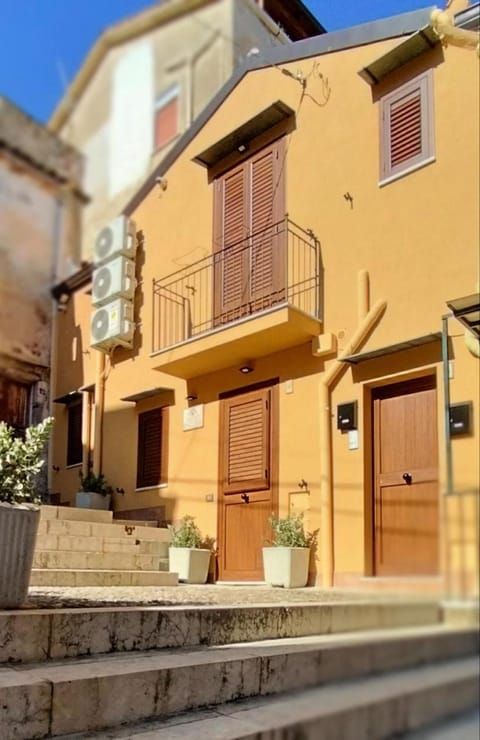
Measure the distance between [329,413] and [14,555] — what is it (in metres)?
1.26

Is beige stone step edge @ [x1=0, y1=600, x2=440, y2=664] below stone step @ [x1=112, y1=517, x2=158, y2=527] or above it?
below

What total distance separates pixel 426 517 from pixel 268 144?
20.6 inches

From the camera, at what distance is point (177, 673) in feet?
4.93

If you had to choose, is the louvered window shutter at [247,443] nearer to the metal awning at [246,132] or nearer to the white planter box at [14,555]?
the metal awning at [246,132]

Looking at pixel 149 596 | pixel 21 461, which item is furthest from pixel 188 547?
pixel 149 596

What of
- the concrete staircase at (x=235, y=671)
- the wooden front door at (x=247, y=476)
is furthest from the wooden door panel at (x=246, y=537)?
the concrete staircase at (x=235, y=671)

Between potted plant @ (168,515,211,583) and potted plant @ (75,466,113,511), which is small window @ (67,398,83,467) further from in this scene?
potted plant @ (168,515,211,583)

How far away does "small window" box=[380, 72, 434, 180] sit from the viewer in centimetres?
54

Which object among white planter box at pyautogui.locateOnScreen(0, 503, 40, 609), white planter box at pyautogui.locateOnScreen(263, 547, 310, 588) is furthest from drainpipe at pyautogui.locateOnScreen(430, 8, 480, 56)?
white planter box at pyautogui.locateOnScreen(0, 503, 40, 609)

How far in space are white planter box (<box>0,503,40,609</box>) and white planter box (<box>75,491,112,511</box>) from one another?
974 millimetres

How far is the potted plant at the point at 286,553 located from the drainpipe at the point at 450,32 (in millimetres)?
593

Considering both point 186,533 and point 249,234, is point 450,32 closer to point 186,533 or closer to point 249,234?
point 249,234

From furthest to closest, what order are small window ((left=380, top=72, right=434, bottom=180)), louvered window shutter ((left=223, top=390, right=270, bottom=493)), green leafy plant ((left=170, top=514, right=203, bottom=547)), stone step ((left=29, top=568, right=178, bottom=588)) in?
stone step ((left=29, top=568, right=178, bottom=588)) → louvered window shutter ((left=223, top=390, right=270, bottom=493)) → green leafy plant ((left=170, top=514, right=203, bottom=547)) → small window ((left=380, top=72, right=434, bottom=180))

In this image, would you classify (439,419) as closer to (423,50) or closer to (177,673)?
(423,50)
